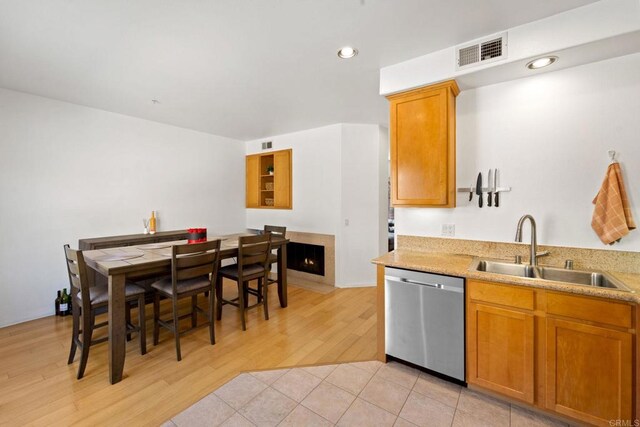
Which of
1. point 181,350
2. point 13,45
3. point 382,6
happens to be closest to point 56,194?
point 13,45

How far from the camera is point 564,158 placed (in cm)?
213

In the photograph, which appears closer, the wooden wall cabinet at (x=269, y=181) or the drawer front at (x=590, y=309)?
the drawer front at (x=590, y=309)

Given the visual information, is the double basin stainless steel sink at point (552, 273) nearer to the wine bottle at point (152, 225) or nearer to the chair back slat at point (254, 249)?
the chair back slat at point (254, 249)

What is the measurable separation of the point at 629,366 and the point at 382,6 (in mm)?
2525

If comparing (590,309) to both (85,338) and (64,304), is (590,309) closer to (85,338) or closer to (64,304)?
(85,338)

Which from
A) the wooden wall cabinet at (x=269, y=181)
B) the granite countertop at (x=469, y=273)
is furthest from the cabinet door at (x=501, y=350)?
the wooden wall cabinet at (x=269, y=181)

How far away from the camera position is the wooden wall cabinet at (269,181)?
4.99 metres

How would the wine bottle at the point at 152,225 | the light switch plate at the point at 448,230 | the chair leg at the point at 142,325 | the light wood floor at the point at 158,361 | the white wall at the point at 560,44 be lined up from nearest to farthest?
the white wall at the point at 560,44
the light wood floor at the point at 158,361
the chair leg at the point at 142,325
the light switch plate at the point at 448,230
the wine bottle at the point at 152,225

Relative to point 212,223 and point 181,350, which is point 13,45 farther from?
point 212,223

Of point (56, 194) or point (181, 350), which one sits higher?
point (56, 194)

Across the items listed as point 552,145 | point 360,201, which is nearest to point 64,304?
point 360,201

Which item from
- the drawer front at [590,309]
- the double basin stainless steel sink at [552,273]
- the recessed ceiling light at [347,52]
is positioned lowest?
the drawer front at [590,309]

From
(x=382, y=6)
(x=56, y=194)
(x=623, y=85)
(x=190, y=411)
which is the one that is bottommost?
(x=190, y=411)

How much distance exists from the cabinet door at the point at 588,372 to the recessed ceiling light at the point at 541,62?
5.94 ft
